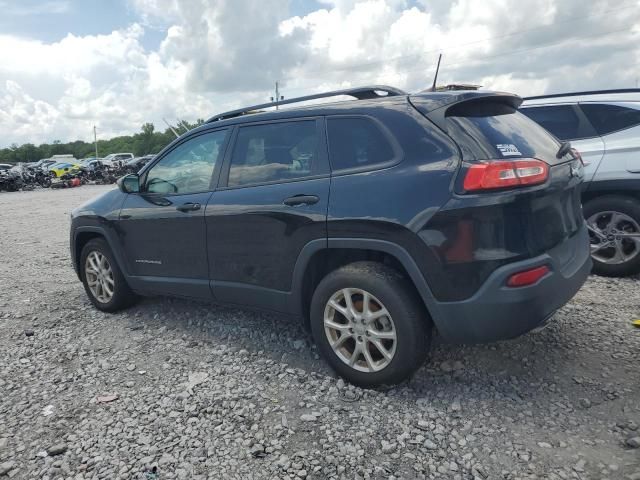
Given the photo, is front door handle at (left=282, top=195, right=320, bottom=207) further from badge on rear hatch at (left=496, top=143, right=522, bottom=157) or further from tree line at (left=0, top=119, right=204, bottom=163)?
tree line at (left=0, top=119, right=204, bottom=163)

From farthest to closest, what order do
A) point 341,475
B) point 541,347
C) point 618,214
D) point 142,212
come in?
point 618,214, point 142,212, point 541,347, point 341,475

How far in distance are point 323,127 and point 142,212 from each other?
6.20ft

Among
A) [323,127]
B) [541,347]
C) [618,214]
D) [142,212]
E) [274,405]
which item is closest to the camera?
[274,405]

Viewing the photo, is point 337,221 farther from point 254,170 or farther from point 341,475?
point 341,475

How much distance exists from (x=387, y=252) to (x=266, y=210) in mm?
920

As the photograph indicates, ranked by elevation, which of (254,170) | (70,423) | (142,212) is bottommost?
(70,423)

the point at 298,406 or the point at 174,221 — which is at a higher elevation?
the point at 174,221

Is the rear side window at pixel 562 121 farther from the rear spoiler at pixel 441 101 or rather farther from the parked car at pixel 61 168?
the parked car at pixel 61 168

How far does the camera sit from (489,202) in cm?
262

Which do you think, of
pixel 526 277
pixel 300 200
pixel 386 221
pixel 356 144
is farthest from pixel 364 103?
pixel 526 277

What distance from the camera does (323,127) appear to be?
10.9 feet

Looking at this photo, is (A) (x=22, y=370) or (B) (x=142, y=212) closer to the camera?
(A) (x=22, y=370)

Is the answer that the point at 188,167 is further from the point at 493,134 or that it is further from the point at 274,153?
the point at 493,134

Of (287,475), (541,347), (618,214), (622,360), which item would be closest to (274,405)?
(287,475)
